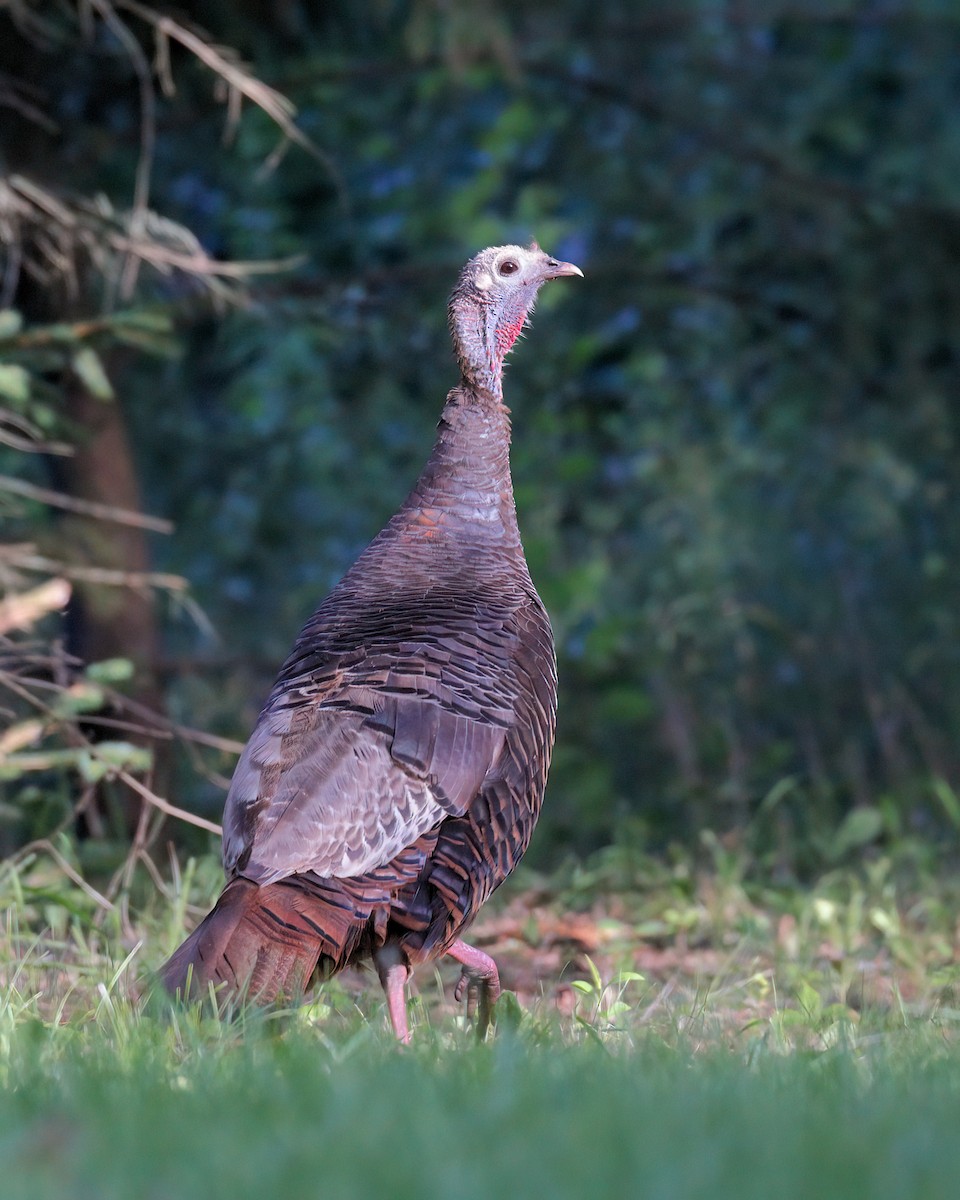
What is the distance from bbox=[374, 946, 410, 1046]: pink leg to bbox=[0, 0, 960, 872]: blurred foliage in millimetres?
2704

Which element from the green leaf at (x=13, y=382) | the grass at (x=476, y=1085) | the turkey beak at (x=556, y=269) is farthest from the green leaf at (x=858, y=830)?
the green leaf at (x=13, y=382)

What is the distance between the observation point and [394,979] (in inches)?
137

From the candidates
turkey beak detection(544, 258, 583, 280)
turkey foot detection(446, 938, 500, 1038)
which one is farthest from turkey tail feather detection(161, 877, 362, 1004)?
turkey beak detection(544, 258, 583, 280)

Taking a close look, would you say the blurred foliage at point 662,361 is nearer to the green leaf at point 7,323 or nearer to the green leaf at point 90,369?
the green leaf at point 90,369

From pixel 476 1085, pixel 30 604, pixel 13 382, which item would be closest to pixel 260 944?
pixel 476 1085

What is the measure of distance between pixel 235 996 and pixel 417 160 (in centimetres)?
483

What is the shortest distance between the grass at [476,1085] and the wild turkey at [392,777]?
0.16 m

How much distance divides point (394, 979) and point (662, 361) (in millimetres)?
4288

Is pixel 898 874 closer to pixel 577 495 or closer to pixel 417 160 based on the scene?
pixel 577 495

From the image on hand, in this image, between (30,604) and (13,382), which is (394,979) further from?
(13,382)

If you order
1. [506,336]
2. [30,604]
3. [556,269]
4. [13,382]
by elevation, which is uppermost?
[556,269]

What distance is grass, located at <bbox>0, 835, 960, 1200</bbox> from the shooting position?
195cm

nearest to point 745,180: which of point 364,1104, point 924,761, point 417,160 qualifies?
point 417,160

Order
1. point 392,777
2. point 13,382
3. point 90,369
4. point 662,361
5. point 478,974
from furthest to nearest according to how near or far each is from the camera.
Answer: point 662,361 < point 90,369 < point 13,382 < point 478,974 < point 392,777
